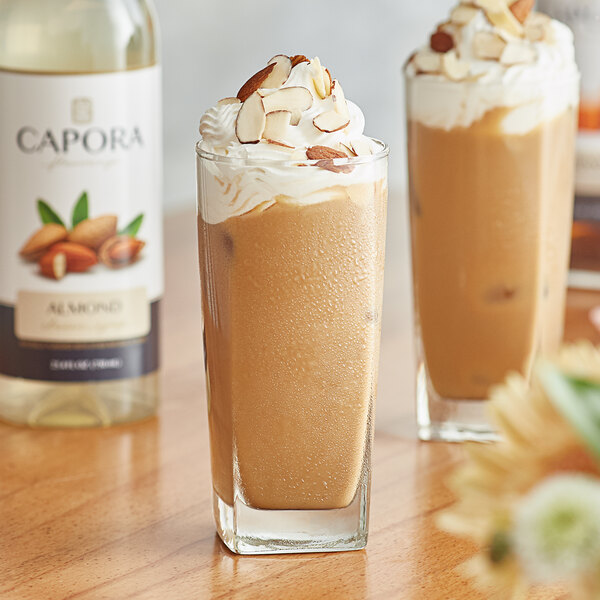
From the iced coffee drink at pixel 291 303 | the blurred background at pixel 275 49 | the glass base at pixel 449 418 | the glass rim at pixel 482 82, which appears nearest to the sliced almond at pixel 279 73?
the iced coffee drink at pixel 291 303

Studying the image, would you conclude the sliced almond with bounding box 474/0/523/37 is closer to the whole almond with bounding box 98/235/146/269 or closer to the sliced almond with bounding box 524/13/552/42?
the sliced almond with bounding box 524/13/552/42

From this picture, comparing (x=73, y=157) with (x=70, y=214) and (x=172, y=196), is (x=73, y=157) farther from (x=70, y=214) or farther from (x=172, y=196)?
Answer: (x=172, y=196)

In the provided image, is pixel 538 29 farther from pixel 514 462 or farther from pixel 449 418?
pixel 514 462

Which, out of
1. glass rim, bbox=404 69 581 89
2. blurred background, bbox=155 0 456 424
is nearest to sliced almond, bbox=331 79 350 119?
glass rim, bbox=404 69 581 89

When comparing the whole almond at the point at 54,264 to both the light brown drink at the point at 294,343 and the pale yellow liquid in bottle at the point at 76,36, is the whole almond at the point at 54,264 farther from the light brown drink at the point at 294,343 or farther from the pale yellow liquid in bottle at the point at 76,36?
the light brown drink at the point at 294,343

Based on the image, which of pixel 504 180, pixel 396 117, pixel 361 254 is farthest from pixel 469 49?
pixel 396 117
